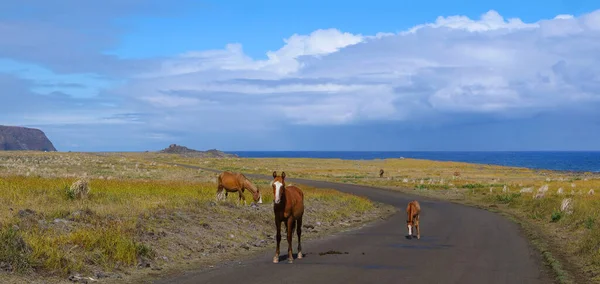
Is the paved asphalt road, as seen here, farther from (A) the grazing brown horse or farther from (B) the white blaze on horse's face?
(B) the white blaze on horse's face

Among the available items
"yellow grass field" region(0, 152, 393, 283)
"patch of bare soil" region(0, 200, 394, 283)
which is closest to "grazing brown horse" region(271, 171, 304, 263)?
"patch of bare soil" region(0, 200, 394, 283)

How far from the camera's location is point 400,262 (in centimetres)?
1537

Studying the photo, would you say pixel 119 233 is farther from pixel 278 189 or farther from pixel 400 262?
pixel 400 262

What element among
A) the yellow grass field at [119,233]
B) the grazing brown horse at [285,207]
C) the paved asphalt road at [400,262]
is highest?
the grazing brown horse at [285,207]

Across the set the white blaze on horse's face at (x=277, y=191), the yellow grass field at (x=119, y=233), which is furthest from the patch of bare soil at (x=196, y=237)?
the white blaze on horse's face at (x=277, y=191)

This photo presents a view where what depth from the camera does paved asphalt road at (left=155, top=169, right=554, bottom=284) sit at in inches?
511

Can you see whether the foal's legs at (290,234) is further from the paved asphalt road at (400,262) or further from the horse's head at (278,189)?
the horse's head at (278,189)

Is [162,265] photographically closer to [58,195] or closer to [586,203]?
[58,195]

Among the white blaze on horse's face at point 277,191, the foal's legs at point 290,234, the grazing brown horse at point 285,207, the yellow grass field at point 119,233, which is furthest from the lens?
the foal's legs at point 290,234

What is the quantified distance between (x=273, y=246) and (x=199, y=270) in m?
4.80

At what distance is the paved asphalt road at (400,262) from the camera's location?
13.0 m

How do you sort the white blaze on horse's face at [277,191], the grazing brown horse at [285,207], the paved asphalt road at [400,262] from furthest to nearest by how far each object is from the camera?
the grazing brown horse at [285,207] → the white blaze on horse's face at [277,191] → the paved asphalt road at [400,262]

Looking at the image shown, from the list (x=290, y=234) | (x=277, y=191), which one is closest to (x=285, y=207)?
(x=290, y=234)

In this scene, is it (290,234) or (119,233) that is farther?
(119,233)
